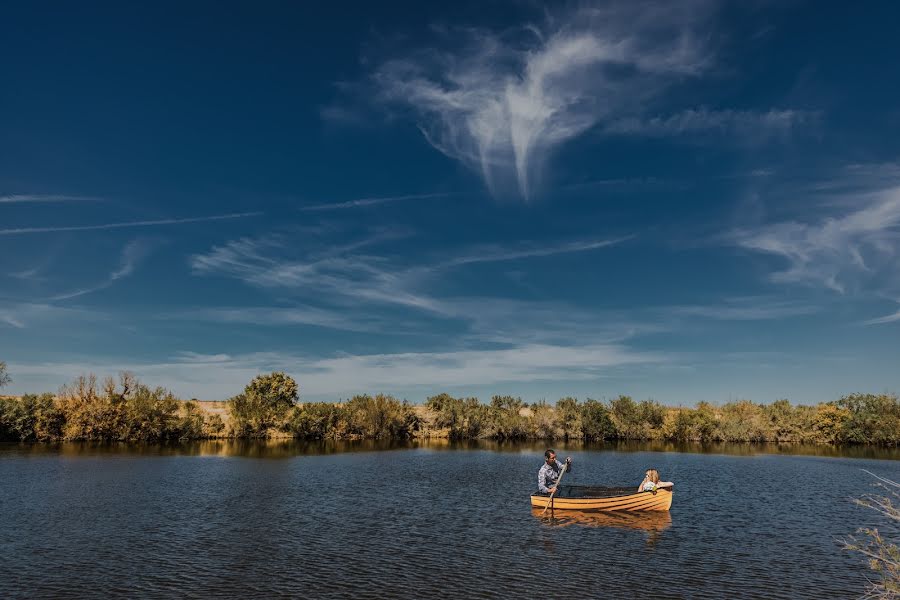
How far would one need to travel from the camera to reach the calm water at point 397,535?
69.4ft

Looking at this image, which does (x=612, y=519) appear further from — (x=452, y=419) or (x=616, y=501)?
(x=452, y=419)

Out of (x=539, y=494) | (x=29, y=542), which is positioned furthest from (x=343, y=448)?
(x=29, y=542)

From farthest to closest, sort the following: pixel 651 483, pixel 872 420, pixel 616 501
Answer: pixel 872 420
pixel 651 483
pixel 616 501

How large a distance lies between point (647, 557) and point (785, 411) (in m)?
101

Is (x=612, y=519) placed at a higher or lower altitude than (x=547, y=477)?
lower

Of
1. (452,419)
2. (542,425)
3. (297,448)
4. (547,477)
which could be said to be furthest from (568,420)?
(547,477)

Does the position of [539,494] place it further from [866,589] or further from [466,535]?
[866,589]

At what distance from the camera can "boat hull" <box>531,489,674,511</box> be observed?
3431cm

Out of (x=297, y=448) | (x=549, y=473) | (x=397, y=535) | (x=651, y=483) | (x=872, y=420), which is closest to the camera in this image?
(x=397, y=535)

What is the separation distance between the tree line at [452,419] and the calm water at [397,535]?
32.7 m

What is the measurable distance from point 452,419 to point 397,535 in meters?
79.4

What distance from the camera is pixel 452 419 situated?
107 m

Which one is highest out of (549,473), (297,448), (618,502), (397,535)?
(549,473)

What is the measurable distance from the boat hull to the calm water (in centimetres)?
78
